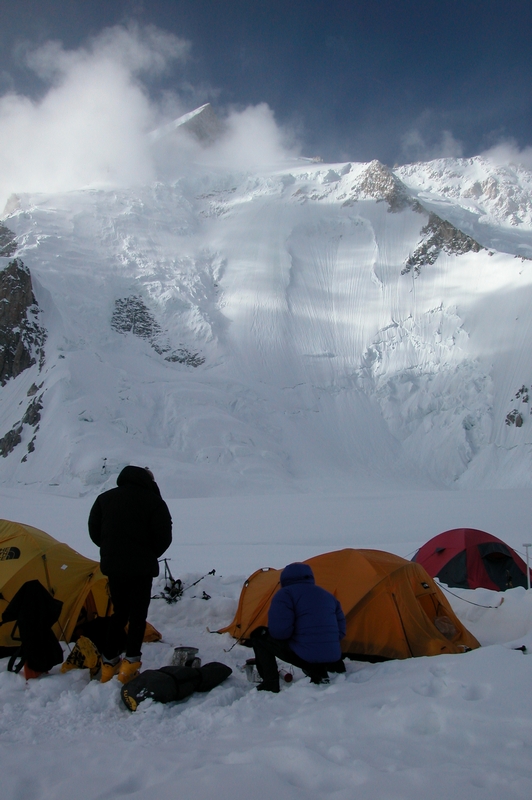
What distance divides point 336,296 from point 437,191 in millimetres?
80676

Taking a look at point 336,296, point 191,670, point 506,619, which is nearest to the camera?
point 191,670

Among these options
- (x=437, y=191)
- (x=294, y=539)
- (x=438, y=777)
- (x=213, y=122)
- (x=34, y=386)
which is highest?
(x=213, y=122)

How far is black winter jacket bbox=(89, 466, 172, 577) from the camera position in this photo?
4.62 meters

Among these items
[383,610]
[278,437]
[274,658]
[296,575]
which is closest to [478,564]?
[383,610]

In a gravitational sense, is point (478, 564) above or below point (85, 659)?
below

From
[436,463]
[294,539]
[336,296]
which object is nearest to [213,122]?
[336,296]

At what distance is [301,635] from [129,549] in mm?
1730

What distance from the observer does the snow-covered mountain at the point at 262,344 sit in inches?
1485

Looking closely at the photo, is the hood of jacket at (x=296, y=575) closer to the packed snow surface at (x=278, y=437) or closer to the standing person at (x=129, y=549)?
the packed snow surface at (x=278, y=437)

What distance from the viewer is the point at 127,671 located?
4.26 m

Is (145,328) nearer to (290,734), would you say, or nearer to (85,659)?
(85,659)

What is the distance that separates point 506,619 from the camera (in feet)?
20.1

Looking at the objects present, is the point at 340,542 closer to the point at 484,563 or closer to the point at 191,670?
the point at 484,563

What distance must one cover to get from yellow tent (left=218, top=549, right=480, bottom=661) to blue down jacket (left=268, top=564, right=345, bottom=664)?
1.01 m
